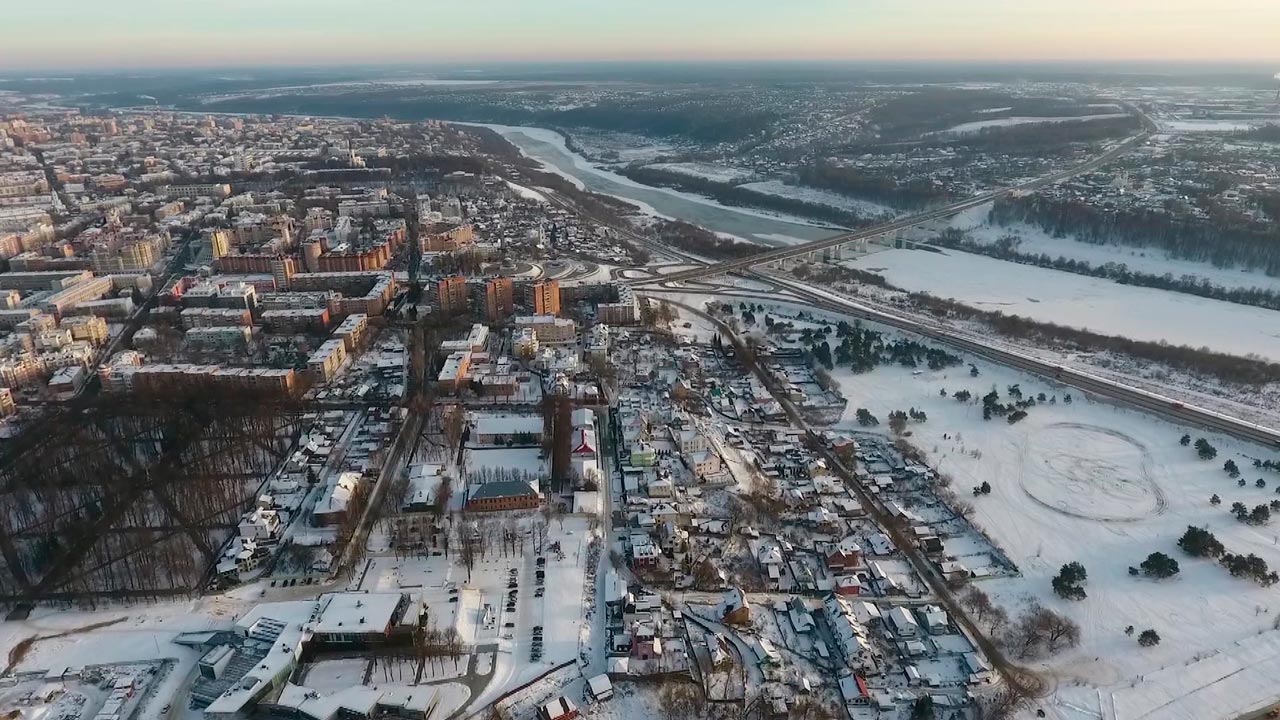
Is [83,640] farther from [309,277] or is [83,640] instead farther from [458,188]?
[458,188]

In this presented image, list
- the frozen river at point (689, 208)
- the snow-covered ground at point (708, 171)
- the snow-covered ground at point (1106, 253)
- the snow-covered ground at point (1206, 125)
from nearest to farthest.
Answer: the snow-covered ground at point (1106, 253) < the frozen river at point (689, 208) < the snow-covered ground at point (708, 171) < the snow-covered ground at point (1206, 125)

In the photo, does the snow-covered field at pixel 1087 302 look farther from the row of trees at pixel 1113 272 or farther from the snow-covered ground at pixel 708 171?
the snow-covered ground at pixel 708 171

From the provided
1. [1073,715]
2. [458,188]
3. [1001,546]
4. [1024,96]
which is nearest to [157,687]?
[1073,715]

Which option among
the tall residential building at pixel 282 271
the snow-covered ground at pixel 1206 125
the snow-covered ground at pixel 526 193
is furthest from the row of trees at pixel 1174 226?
the tall residential building at pixel 282 271

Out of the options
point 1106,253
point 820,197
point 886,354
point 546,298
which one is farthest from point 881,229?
point 546,298

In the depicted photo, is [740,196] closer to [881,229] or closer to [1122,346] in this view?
[881,229]

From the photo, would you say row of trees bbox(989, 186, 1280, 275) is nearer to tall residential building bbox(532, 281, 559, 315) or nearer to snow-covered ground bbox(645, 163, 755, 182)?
snow-covered ground bbox(645, 163, 755, 182)

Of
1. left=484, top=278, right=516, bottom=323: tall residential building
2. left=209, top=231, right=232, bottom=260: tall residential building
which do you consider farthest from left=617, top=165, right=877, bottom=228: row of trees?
left=209, top=231, right=232, bottom=260: tall residential building
